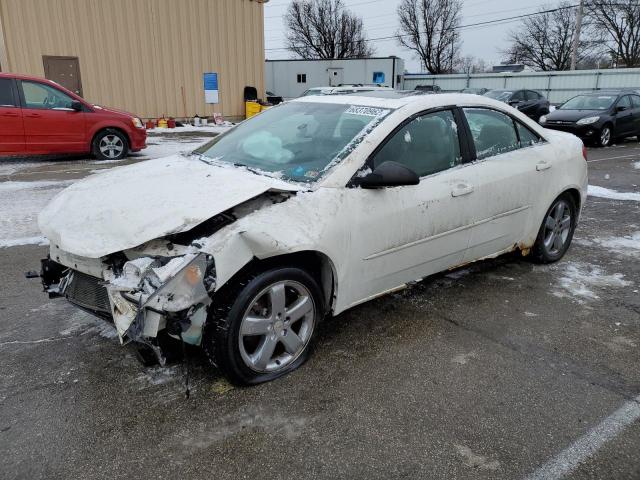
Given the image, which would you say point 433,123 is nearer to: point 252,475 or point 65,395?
point 252,475

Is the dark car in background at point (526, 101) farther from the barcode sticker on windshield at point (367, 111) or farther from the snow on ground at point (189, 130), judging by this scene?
the barcode sticker on windshield at point (367, 111)

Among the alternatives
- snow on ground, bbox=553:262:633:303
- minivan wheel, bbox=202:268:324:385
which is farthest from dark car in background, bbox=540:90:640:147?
minivan wheel, bbox=202:268:324:385

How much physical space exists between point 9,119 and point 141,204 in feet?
Answer: 28.2

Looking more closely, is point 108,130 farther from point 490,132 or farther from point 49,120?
point 490,132

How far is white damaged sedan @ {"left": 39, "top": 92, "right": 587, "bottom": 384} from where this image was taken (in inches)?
102

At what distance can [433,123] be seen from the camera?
368cm

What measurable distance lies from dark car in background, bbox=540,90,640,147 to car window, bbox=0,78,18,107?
1217 cm

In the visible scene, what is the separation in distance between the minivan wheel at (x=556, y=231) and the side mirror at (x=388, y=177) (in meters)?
2.09

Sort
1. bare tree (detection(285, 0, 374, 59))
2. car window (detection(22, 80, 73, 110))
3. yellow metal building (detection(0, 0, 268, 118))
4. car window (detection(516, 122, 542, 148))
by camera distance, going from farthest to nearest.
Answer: bare tree (detection(285, 0, 374, 59)) < yellow metal building (detection(0, 0, 268, 118)) < car window (detection(22, 80, 73, 110)) < car window (detection(516, 122, 542, 148))

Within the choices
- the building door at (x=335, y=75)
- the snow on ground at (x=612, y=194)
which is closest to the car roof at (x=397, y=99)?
the snow on ground at (x=612, y=194)

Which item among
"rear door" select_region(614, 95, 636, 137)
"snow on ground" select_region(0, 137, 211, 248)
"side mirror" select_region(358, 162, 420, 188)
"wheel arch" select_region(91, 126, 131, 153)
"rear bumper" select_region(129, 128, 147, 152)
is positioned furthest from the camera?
"rear door" select_region(614, 95, 636, 137)

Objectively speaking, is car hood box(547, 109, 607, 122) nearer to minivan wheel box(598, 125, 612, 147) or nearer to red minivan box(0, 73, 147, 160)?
minivan wheel box(598, 125, 612, 147)

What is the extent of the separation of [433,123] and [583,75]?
3222cm

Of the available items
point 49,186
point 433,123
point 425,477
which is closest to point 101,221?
point 425,477
